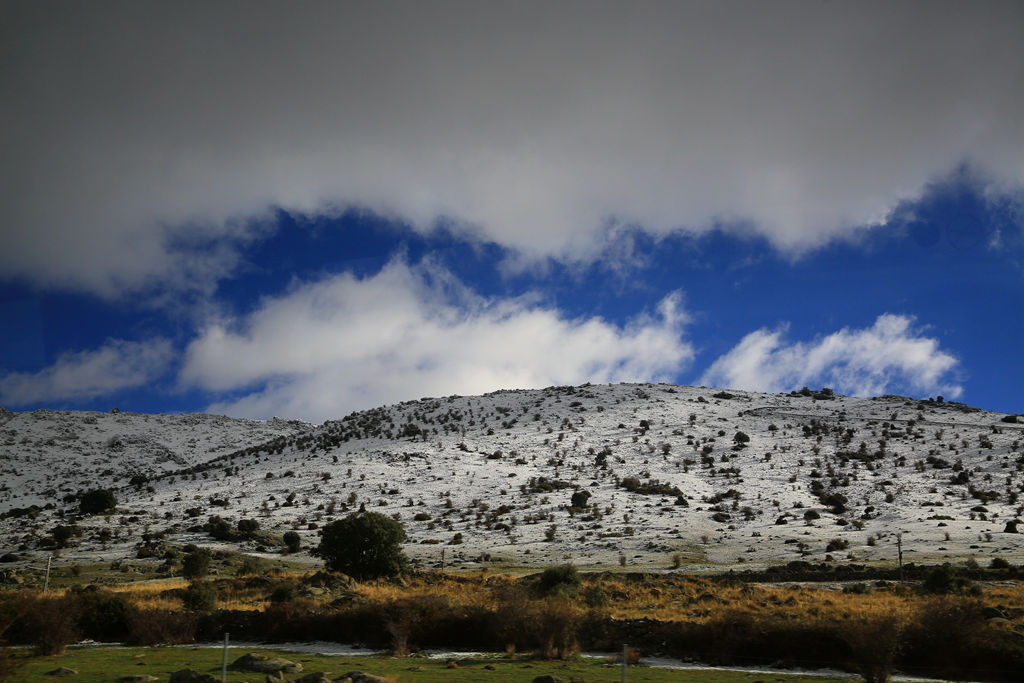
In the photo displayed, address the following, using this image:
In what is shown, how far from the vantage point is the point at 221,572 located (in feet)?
158

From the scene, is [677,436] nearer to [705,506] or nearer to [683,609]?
[705,506]

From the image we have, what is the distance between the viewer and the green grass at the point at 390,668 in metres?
18.1

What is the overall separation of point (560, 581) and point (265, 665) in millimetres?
18350

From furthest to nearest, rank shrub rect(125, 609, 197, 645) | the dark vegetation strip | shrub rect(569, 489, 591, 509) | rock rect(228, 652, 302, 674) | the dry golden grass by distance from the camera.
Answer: shrub rect(569, 489, 591, 509) → shrub rect(125, 609, 197, 645) → the dry golden grass → the dark vegetation strip → rock rect(228, 652, 302, 674)

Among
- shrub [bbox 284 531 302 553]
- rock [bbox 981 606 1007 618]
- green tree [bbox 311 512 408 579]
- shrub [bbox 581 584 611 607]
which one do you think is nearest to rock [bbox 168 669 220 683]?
shrub [bbox 581 584 611 607]

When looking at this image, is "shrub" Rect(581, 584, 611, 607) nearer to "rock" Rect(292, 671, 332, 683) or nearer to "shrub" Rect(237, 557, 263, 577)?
"rock" Rect(292, 671, 332, 683)

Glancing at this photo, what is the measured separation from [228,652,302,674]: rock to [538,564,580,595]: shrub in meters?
15.3

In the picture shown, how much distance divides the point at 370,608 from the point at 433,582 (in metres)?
11.0

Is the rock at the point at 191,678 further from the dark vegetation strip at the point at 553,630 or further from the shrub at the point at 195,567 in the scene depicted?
the shrub at the point at 195,567

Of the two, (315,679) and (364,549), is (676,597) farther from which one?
(315,679)

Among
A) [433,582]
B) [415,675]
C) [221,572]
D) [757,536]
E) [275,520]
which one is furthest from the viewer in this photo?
[275,520]

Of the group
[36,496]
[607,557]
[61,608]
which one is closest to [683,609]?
[607,557]

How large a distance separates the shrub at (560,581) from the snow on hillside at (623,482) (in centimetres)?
1585

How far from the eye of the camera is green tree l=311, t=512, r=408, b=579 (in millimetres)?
43031
